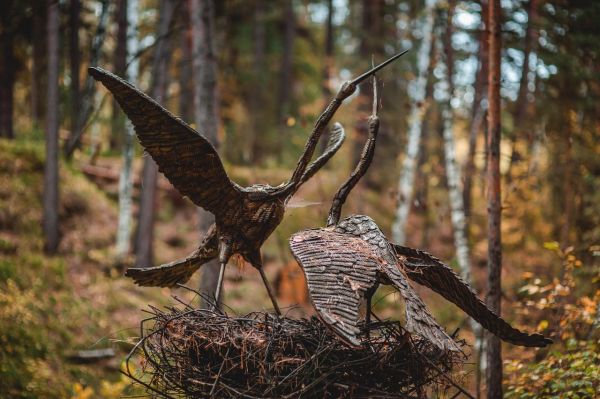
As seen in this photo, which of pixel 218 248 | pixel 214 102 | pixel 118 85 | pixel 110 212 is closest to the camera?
pixel 118 85

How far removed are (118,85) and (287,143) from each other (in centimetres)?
1256

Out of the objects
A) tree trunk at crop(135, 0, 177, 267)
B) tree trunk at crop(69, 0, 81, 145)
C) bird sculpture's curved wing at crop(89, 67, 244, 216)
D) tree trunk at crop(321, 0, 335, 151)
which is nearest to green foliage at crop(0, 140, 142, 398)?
tree trunk at crop(135, 0, 177, 267)

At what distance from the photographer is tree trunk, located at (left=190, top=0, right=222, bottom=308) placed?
7.29 metres

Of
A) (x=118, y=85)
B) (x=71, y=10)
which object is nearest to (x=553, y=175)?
(x=118, y=85)

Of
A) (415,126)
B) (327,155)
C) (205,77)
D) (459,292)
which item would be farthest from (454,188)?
(459,292)

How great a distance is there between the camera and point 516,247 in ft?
42.5

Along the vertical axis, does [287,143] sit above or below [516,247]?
above

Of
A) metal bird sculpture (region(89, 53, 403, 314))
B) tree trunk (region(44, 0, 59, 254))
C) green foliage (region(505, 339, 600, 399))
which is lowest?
green foliage (region(505, 339, 600, 399))

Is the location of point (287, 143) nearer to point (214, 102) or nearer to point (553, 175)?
point (553, 175)

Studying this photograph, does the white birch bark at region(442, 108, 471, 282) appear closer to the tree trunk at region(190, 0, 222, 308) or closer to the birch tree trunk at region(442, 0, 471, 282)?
the birch tree trunk at region(442, 0, 471, 282)

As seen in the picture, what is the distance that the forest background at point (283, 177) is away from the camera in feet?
22.5

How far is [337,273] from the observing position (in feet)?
10.6

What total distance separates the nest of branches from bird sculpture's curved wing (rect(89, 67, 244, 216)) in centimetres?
85

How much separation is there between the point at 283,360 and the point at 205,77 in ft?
16.0
